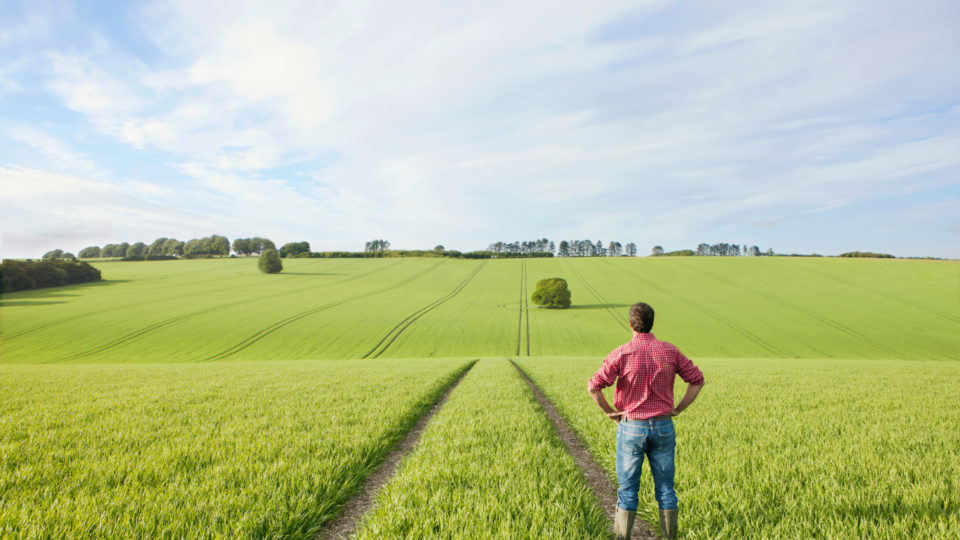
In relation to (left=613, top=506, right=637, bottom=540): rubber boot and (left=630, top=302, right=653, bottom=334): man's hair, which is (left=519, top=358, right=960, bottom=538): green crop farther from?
(left=630, top=302, right=653, bottom=334): man's hair

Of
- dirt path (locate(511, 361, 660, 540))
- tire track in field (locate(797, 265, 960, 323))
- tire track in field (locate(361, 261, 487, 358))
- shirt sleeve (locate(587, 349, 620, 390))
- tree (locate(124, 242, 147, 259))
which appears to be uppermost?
tree (locate(124, 242, 147, 259))

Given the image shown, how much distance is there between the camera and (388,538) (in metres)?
4.01

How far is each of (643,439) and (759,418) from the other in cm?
734

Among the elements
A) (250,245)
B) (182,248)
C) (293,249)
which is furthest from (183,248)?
(293,249)

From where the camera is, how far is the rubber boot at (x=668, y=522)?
4.25 metres

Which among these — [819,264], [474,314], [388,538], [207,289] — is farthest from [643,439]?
[819,264]

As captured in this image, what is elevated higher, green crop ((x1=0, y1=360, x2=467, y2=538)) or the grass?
green crop ((x1=0, y1=360, x2=467, y2=538))

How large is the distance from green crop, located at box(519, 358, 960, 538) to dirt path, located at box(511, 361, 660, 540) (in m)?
0.19

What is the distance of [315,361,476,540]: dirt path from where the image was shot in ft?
15.5

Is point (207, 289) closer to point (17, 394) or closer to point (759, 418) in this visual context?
point (17, 394)

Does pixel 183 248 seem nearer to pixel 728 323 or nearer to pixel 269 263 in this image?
pixel 269 263

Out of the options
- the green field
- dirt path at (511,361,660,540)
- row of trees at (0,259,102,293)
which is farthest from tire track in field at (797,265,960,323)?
row of trees at (0,259,102,293)

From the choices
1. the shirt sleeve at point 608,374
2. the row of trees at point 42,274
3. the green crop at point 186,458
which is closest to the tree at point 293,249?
the row of trees at point 42,274

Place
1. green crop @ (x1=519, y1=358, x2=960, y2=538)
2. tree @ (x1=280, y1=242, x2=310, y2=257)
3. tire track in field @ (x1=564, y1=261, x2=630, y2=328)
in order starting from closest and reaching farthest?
green crop @ (x1=519, y1=358, x2=960, y2=538)
tire track in field @ (x1=564, y1=261, x2=630, y2=328)
tree @ (x1=280, y1=242, x2=310, y2=257)
